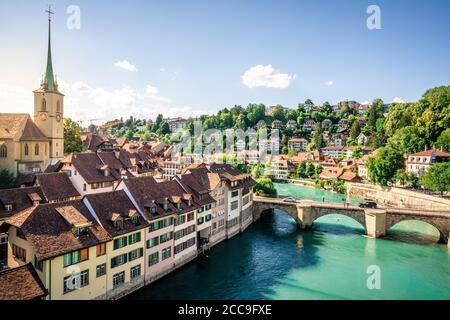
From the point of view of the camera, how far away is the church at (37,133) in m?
40.7

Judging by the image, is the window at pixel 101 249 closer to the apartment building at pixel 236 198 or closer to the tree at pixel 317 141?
the apartment building at pixel 236 198

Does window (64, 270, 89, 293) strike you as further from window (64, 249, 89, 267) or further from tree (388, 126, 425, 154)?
tree (388, 126, 425, 154)

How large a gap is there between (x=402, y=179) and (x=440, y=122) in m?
18.1

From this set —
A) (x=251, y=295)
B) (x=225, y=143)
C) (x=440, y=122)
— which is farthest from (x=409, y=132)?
(x=251, y=295)

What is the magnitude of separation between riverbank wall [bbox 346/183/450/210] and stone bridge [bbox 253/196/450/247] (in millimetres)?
12184

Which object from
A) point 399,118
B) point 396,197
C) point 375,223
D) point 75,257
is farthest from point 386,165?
point 75,257

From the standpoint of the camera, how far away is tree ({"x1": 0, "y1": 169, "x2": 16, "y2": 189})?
37.7m

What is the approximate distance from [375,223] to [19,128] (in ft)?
142

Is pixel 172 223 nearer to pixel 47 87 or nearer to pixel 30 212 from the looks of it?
pixel 30 212

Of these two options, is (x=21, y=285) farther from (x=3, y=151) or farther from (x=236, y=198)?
(x=236, y=198)

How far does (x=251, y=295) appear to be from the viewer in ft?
95.0

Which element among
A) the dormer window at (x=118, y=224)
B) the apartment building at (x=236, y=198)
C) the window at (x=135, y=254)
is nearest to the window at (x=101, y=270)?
the window at (x=135, y=254)

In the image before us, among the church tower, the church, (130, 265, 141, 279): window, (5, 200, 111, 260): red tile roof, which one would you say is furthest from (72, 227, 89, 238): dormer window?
the church tower

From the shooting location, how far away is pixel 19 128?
4153cm
